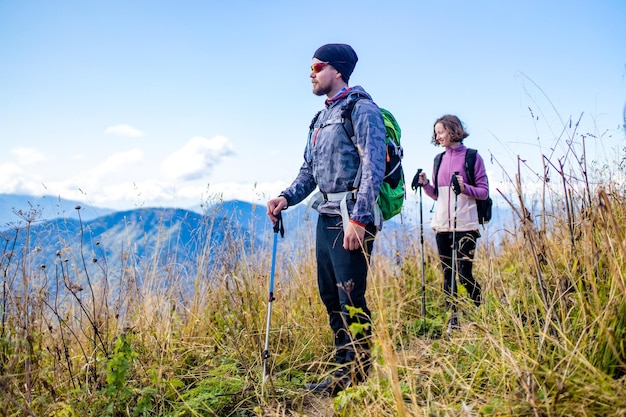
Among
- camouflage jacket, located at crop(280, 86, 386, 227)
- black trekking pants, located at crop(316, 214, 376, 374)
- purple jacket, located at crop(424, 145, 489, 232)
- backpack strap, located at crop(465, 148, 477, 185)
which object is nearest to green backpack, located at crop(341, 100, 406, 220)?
camouflage jacket, located at crop(280, 86, 386, 227)

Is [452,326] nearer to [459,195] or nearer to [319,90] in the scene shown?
[459,195]

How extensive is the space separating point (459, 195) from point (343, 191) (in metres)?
1.67

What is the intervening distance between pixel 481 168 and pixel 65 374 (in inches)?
140

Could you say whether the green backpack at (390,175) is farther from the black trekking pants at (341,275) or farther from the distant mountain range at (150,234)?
the distant mountain range at (150,234)

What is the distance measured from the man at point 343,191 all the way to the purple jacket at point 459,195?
139 centimetres

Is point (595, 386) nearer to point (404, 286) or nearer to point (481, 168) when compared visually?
point (481, 168)

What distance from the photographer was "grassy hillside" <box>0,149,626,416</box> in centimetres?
174

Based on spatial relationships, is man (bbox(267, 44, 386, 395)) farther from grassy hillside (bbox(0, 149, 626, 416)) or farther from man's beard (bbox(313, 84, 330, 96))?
grassy hillside (bbox(0, 149, 626, 416))

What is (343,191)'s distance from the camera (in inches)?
105

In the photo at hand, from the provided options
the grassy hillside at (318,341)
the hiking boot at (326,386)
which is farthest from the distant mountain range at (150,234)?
the hiking boot at (326,386)

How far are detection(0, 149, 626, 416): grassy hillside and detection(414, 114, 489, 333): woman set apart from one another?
0.45 meters

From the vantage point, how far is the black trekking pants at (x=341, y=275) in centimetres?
259

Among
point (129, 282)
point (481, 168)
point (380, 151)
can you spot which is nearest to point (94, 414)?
point (129, 282)

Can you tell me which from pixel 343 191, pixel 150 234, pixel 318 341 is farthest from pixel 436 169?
pixel 150 234
